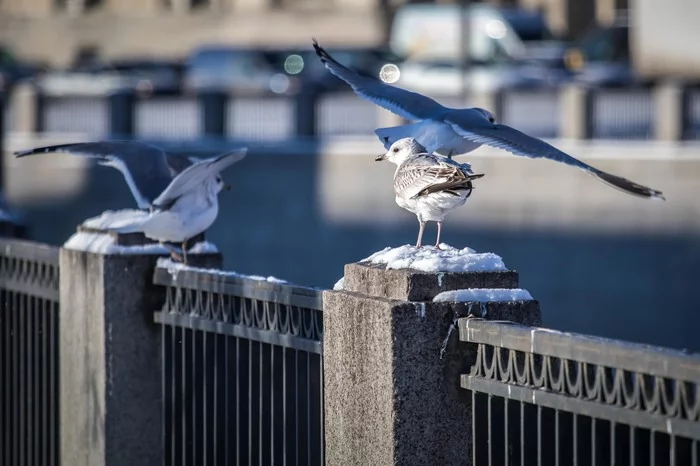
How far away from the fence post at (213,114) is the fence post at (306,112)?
150cm

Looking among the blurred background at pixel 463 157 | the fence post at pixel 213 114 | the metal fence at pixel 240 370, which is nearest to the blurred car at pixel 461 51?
the blurred background at pixel 463 157

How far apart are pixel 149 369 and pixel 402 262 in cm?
217

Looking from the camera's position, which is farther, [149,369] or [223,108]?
[223,108]

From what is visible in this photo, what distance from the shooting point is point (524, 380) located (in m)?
4.59

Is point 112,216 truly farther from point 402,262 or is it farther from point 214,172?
point 402,262

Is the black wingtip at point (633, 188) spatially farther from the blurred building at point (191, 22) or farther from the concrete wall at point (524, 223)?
the blurred building at point (191, 22)

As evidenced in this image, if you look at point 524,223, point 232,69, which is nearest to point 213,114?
point 524,223

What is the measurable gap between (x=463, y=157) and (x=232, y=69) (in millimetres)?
15870

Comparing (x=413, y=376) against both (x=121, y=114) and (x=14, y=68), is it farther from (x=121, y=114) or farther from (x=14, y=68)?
(x=14, y=68)

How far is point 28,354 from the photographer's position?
26.0 ft

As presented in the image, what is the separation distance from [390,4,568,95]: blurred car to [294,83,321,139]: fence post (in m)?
2.92

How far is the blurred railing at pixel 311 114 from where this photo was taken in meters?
24.8

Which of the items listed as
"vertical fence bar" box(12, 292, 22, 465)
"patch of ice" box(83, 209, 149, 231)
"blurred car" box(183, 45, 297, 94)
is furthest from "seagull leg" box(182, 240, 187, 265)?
"blurred car" box(183, 45, 297, 94)

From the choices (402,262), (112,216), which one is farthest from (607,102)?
(402,262)
